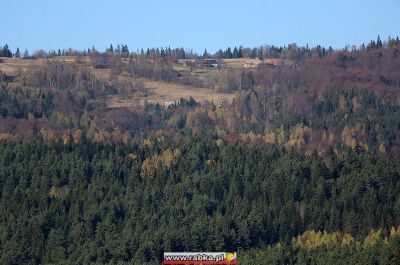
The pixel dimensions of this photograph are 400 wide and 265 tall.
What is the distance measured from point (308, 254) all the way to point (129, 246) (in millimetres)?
20386

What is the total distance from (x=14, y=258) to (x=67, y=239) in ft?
25.6

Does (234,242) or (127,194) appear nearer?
(234,242)

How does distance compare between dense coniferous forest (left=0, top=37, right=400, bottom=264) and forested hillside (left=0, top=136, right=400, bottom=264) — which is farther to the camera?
forested hillside (left=0, top=136, right=400, bottom=264)

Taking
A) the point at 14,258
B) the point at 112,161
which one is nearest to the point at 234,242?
the point at 14,258

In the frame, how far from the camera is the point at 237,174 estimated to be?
17338 cm

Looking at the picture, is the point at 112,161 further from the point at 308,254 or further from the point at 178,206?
the point at 308,254

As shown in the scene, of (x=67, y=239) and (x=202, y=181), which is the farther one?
(x=202, y=181)

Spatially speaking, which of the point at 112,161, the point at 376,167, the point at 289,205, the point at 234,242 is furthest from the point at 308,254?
the point at 112,161

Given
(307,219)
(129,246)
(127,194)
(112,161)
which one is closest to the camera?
(129,246)

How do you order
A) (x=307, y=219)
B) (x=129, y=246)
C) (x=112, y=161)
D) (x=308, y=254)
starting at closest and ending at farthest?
(x=308, y=254), (x=129, y=246), (x=307, y=219), (x=112, y=161)

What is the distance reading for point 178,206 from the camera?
526 feet

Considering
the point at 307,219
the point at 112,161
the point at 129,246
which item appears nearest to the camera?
the point at 129,246

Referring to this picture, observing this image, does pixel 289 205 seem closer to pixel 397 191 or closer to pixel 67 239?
pixel 397 191

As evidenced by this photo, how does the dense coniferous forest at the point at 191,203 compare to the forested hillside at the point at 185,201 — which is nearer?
the dense coniferous forest at the point at 191,203
